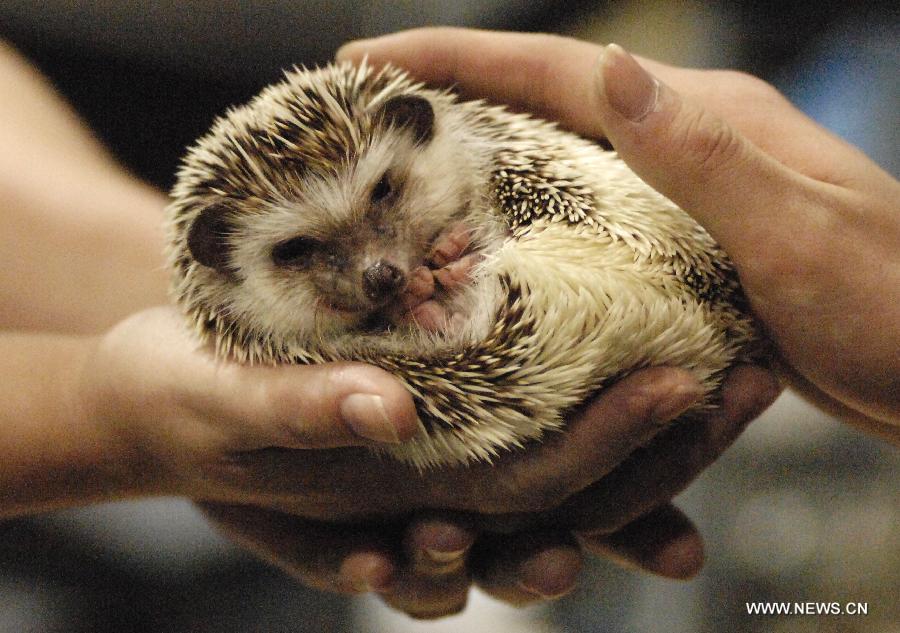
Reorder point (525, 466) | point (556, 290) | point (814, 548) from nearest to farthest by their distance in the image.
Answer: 1. point (556, 290)
2. point (525, 466)
3. point (814, 548)

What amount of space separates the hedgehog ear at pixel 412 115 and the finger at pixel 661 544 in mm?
874

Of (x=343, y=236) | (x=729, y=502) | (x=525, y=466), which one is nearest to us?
(x=525, y=466)

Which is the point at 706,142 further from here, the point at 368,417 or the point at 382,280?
the point at 368,417

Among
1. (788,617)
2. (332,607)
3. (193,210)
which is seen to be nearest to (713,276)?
(193,210)

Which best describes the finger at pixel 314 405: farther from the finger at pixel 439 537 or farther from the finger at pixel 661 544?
the finger at pixel 661 544

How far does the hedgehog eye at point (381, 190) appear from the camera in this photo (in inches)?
56.9

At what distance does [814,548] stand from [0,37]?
275 cm

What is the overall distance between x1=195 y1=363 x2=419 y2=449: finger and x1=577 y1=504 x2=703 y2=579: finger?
2.20ft

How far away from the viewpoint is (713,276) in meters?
1.31

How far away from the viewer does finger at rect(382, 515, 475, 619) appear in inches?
53.9

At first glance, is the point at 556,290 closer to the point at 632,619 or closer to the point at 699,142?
the point at 699,142

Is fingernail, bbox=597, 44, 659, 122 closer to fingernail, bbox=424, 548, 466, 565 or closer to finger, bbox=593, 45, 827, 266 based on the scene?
finger, bbox=593, 45, 827, 266

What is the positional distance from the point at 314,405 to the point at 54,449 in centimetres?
75

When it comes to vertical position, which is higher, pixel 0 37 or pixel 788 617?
pixel 0 37
